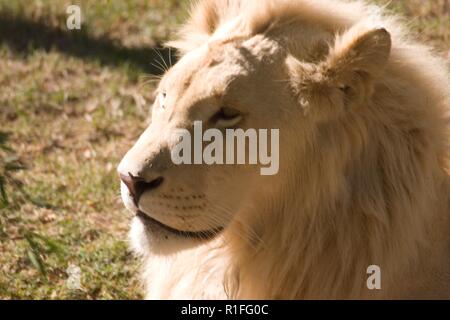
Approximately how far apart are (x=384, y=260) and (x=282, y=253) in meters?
0.35

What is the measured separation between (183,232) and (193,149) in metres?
0.29

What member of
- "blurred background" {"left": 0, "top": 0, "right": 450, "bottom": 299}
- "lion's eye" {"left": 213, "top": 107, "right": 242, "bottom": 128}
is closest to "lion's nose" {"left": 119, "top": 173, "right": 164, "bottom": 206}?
"lion's eye" {"left": 213, "top": 107, "right": 242, "bottom": 128}

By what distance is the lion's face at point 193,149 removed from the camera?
2.86 m

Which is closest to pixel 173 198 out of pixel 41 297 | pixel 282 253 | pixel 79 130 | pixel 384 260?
pixel 282 253

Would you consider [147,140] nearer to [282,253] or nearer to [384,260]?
[282,253]

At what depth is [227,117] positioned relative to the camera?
2936mm

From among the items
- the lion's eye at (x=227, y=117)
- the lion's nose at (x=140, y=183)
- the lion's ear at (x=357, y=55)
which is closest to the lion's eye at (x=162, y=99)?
the lion's eye at (x=227, y=117)

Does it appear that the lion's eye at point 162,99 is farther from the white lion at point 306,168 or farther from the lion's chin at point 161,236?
the lion's chin at point 161,236

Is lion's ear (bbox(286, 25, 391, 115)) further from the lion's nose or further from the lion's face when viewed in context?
the lion's nose

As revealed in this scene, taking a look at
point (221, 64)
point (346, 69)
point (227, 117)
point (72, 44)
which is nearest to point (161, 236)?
point (227, 117)

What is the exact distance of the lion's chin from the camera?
2.94m

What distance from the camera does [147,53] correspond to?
6.55 m

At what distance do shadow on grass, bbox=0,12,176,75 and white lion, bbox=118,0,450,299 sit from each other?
3266 millimetres

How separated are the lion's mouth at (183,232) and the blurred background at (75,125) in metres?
0.93
